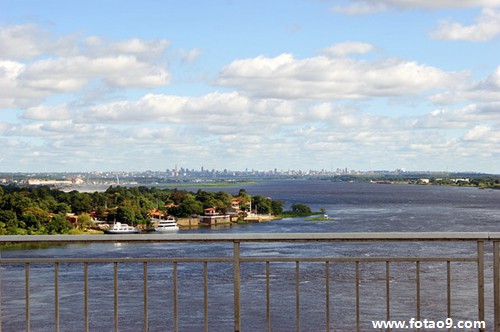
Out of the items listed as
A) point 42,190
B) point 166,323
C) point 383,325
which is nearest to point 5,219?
point 42,190

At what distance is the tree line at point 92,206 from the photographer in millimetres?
56094

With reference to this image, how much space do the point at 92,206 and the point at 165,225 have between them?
958cm

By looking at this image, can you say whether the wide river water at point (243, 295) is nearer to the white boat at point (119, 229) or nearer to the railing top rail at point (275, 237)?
the railing top rail at point (275, 237)

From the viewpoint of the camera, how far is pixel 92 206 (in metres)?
70.1

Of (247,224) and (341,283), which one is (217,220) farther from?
(341,283)

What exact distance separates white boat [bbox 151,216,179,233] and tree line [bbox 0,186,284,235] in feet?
3.99

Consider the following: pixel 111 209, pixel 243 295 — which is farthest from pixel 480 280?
pixel 111 209

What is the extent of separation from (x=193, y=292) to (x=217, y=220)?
147 feet

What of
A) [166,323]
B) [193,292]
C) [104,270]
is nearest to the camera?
[166,323]

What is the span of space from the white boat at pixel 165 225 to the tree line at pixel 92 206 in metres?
1.22

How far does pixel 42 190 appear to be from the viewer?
73125mm

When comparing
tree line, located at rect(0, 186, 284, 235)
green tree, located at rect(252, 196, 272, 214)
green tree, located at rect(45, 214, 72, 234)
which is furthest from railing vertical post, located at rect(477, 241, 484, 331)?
green tree, located at rect(252, 196, 272, 214)

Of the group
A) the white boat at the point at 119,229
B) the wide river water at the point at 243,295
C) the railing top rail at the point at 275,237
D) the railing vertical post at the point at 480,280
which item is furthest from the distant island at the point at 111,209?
the railing vertical post at the point at 480,280

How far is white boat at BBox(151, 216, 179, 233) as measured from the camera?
65.6 metres
